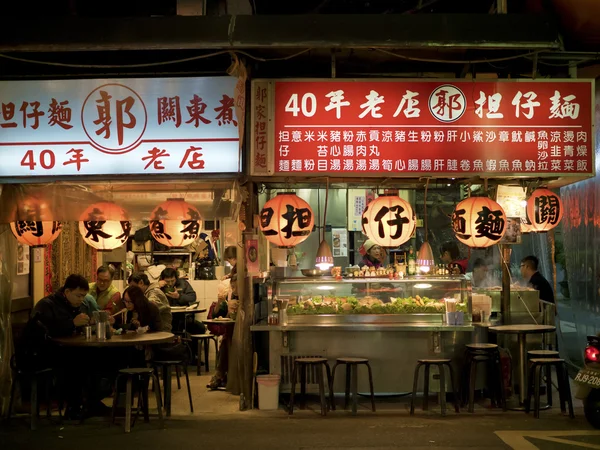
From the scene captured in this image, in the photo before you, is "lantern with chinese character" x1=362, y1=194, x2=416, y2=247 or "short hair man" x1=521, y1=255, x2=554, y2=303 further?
"short hair man" x1=521, y1=255, x2=554, y2=303

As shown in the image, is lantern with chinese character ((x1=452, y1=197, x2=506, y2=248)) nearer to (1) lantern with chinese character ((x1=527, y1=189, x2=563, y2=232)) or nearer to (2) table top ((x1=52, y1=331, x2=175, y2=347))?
(1) lantern with chinese character ((x1=527, y1=189, x2=563, y2=232))

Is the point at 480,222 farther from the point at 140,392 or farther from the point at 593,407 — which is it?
the point at 140,392

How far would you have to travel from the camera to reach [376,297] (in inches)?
455

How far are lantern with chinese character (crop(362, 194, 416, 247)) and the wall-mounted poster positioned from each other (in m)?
6.25

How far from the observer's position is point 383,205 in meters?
10.5

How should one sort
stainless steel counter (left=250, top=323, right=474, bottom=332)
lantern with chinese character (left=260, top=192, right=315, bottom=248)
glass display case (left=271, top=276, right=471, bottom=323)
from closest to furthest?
lantern with chinese character (left=260, top=192, right=315, bottom=248) < stainless steel counter (left=250, top=323, right=474, bottom=332) < glass display case (left=271, top=276, right=471, bottom=323)

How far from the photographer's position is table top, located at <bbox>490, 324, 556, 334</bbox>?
35.6ft

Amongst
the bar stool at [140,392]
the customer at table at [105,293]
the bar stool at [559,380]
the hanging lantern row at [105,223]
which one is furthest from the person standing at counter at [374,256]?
the bar stool at [140,392]

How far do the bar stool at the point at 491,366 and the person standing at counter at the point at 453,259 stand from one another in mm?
1755

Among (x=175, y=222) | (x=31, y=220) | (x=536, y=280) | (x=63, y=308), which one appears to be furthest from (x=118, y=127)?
(x=536, y=280)

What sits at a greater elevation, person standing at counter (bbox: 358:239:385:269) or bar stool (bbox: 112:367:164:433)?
person standing at counter (bbox: 358:239:385:269)

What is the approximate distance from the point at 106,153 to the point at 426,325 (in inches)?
226

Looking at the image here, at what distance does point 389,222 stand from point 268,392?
10.7 ft

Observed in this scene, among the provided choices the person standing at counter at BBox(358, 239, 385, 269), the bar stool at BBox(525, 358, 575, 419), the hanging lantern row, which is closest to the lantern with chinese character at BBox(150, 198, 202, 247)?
the hanging lantern row
